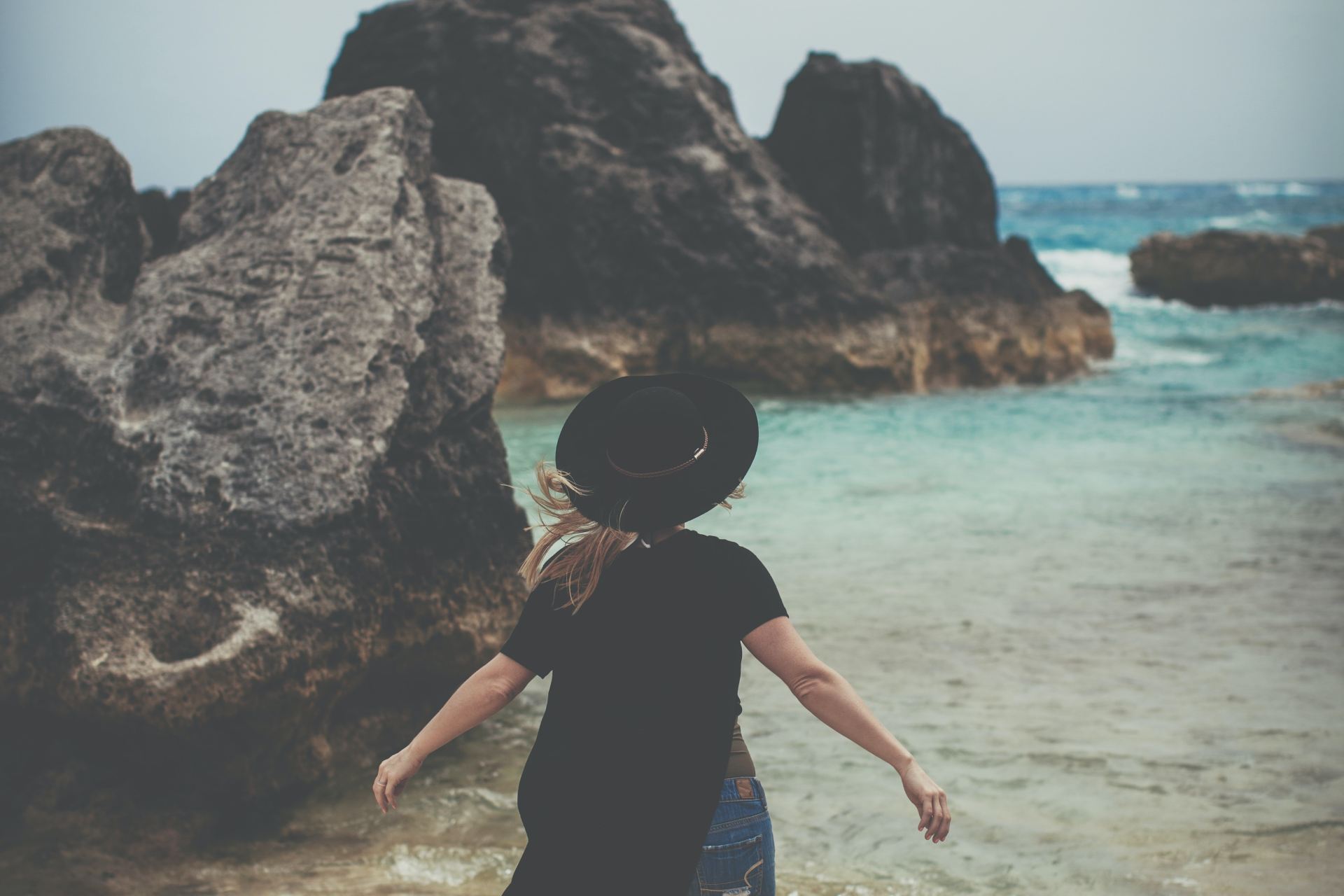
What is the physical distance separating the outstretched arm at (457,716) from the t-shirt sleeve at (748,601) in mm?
406

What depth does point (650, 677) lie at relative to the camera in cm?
203

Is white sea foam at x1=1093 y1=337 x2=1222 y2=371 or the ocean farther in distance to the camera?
white sea foam at x1=1093 y1=337 x2=1222 y2=371

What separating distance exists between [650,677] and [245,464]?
2155 millimetres

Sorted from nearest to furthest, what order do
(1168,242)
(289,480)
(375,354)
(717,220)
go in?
1. (289,480)
2. (375,354)
3. (717,220)
4. (1168,242)

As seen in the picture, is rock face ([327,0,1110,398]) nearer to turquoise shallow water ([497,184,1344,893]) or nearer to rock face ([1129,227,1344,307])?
turquoise shallow water ([497,184,1344,893])

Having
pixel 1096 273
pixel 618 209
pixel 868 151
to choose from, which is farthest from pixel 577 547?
pixel 1096 273

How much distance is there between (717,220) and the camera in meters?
15.3

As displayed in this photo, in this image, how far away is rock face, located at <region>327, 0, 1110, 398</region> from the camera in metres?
14.9

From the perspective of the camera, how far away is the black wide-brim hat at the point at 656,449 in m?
2.02

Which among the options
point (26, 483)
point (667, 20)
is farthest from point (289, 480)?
point (667, 20)

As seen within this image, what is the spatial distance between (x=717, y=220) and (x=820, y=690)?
13728 mm

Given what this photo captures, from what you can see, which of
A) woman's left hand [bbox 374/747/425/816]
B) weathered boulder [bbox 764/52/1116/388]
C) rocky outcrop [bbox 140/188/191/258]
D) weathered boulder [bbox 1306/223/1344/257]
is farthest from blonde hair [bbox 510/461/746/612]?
weathered boulder [bbox 1306/223/1344/257]

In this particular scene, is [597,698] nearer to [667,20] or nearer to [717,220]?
[717,220]

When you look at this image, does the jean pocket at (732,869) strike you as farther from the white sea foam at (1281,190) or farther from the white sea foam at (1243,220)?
the white sea foam at (1281,190)
